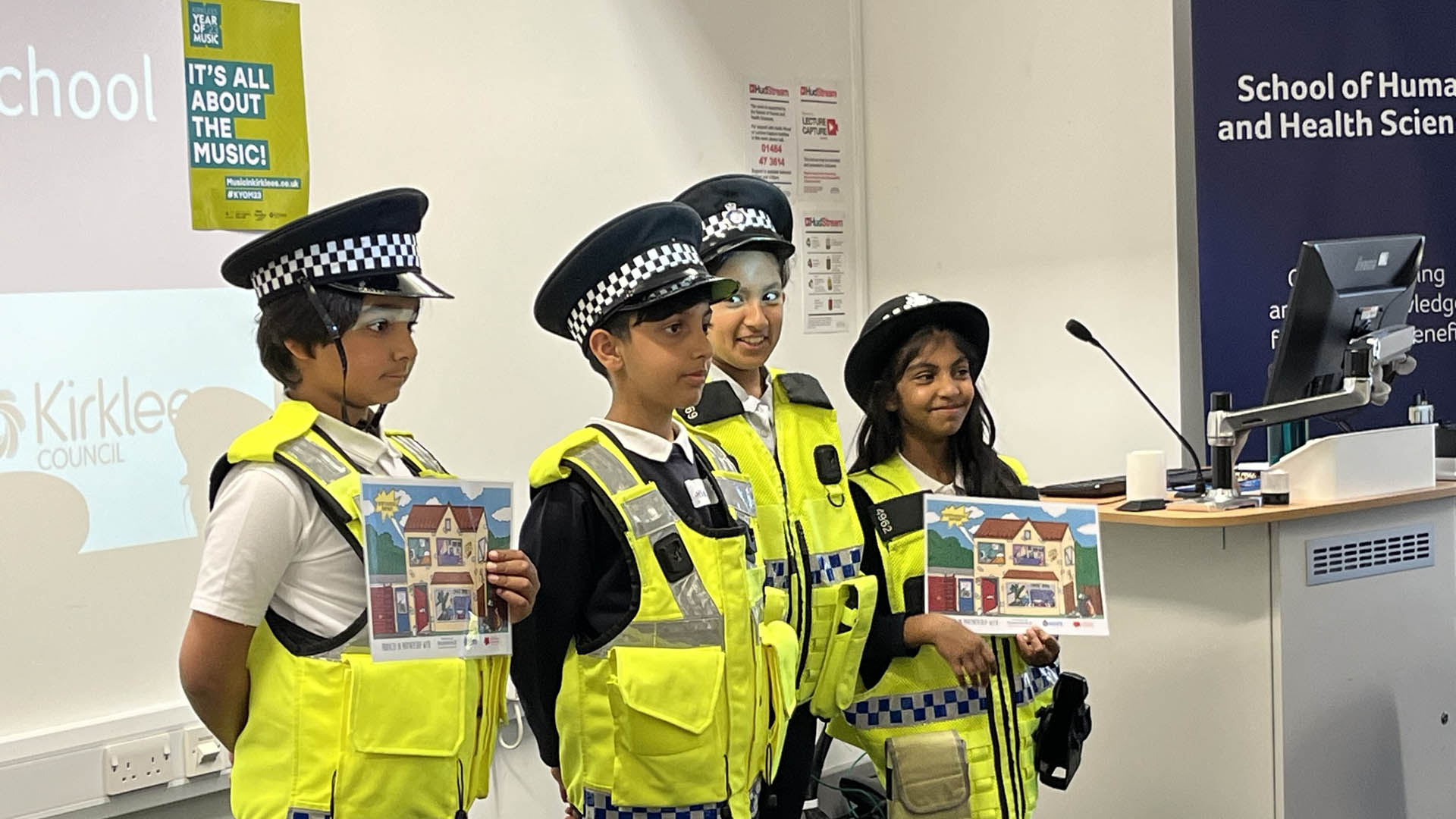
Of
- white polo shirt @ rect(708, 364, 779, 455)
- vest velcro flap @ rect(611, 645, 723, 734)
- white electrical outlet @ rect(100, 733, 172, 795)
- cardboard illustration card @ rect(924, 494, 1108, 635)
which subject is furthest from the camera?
white electrical outlet @ rect(100, 733, 172, 795)

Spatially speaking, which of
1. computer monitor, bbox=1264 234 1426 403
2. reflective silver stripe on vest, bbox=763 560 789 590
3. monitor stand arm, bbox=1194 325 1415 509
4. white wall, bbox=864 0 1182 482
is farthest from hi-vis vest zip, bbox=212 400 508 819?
white wall, bbox=864 0 1182 482

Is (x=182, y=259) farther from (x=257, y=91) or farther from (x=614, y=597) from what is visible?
(x=614, y=597)

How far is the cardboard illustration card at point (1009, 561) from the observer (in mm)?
2305

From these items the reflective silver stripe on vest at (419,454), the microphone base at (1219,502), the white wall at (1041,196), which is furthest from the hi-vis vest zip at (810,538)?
the white wall at (1041,196)

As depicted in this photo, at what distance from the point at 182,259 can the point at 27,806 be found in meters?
1.09

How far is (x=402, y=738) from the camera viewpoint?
67.6 inches

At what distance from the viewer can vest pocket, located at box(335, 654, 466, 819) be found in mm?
1691

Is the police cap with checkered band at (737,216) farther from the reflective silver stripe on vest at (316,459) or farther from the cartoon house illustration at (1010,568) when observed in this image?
the reflective silver stripe on vest at (316,459)

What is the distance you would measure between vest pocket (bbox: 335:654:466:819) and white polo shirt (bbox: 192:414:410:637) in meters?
0.09

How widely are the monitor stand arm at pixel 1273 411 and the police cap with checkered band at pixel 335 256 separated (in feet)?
6.60

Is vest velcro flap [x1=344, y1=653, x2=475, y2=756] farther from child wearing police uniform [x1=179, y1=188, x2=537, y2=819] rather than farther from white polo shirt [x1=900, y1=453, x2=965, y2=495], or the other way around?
white polo shirt [x1=900, y1=453, x2=965, y2=495]

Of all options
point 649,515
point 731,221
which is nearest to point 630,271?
point 649,515

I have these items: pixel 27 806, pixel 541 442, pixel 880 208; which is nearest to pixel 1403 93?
pixel 880 208

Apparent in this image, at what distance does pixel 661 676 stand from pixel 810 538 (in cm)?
58
